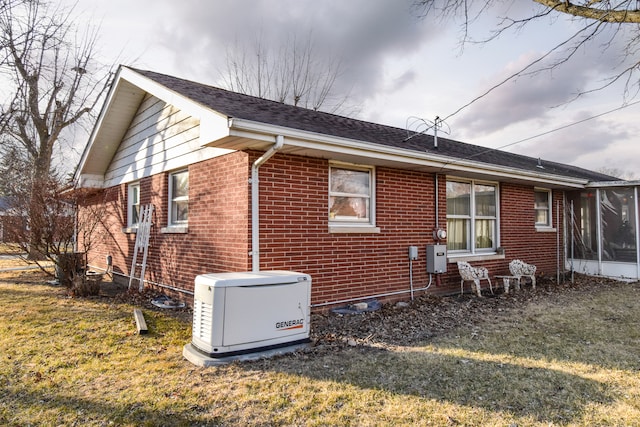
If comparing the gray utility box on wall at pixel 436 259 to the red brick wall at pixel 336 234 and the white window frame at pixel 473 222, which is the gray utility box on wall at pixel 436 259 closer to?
the red brick wall at pixel 336 234

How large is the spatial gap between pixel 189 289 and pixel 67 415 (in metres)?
4.12

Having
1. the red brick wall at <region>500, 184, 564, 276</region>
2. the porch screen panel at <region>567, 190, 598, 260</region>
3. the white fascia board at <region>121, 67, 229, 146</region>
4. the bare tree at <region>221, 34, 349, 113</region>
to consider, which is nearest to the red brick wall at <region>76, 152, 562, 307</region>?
the white fascia board at <region>121, 67, 229, 146</region>

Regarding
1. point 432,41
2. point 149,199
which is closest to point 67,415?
point 149,199

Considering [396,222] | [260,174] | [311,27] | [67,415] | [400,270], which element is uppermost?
[311,27]

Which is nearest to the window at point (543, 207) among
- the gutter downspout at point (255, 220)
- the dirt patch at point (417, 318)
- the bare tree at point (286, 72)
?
the dirt patch at point (417, 318)

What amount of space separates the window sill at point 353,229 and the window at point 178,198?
3059mm

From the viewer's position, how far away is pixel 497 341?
5062 millimetres

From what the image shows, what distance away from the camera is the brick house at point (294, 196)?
5.88 metres

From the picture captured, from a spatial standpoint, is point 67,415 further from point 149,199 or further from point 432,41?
point 432,41

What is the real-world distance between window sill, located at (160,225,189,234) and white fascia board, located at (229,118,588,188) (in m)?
3.24

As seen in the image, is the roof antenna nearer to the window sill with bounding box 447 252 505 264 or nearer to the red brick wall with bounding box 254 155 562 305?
the red brick wall with bounding box 254 155 562 305

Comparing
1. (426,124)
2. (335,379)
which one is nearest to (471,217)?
(426,124)

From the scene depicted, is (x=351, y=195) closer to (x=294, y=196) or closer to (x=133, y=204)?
(x=294, y=196)

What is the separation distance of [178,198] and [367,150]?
4.09 meters
